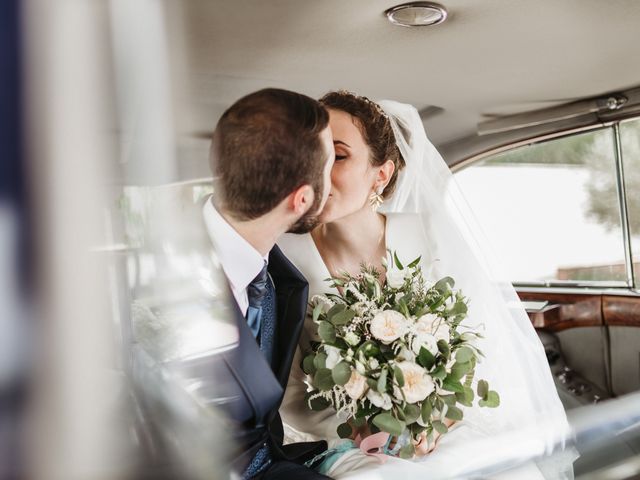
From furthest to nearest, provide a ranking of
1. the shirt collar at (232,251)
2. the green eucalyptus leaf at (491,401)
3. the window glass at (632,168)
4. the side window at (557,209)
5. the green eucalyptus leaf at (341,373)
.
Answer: the window glass at (632,168) → the side window at (557,209) → the green eucalyptus leaf at (491,401) → the green eucalyptus leaf at (341,373) → the shirt collar at (232,251)

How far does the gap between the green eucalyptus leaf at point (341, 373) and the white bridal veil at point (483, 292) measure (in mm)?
435

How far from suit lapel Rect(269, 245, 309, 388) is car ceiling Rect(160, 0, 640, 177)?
369 mm

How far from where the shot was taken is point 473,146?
190 centimetres

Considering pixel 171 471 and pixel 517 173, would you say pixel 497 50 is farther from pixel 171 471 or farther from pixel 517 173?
pixel 171 471

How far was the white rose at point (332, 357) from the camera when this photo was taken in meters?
1.45

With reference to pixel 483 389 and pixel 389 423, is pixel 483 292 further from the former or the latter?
pixel 389 423

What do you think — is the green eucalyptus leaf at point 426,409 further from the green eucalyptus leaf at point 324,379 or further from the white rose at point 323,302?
the white rose at point 323,302

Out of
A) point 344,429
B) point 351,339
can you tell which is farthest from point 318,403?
point 351,339

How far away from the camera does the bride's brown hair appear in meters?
1.58

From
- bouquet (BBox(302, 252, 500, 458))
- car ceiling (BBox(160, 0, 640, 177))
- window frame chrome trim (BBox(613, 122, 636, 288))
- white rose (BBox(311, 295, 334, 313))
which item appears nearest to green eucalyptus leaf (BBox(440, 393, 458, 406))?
bouquet (BBox(302, 252, 500, 458))

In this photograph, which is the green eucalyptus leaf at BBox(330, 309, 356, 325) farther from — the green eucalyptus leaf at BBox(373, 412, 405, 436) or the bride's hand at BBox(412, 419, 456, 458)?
the bride's hand at BBox(412, 419, 456, 458)

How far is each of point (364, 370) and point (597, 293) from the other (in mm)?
1142

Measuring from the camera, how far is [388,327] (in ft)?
4.73

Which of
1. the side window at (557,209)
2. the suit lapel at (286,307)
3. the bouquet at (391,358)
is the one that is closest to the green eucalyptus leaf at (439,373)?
the bouquet at (391,358)
